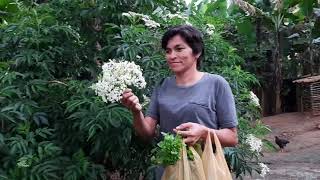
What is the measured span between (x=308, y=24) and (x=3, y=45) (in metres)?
10.5

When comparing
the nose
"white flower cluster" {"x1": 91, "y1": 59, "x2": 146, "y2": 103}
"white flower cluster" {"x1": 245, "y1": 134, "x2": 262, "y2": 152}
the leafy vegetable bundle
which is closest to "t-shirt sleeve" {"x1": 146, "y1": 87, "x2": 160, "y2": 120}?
"white flower cluster" {"x1": 91, "y1": 59, "x2": 146, "y2": 103}

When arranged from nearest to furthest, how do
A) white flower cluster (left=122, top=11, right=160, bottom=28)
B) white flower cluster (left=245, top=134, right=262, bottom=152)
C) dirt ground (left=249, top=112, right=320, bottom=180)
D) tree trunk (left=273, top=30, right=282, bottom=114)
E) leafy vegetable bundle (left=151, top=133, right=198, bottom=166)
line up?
leafy vegetable bundle (left=151, top=133, right=198, bottom=166) < white flower cluster (left=122, top=11, right=160, bottom=28) < white flower cluster (left=245, top=134, right=262, bottom=152) < dirt ground (left=249, top=112, right=320, bottom=180) < tree trunk (left=273, top=30, right=282, bottom=114)

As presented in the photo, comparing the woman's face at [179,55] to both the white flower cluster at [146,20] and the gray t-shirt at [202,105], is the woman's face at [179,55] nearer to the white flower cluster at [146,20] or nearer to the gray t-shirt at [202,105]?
the gray t-shirt at [202,105]

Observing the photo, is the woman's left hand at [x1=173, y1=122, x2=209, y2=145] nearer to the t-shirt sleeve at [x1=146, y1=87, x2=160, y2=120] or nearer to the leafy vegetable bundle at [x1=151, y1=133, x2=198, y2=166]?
the leafy vegetable bundle at [x1=151, y1=133, x2=198, y2=166]

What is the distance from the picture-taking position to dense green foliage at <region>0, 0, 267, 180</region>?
2785 mm

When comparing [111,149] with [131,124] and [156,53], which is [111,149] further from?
[156,53]

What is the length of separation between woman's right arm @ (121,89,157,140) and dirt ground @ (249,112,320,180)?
396cm

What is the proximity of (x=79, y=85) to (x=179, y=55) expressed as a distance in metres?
0.95

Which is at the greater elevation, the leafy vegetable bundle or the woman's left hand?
the woman's left hand

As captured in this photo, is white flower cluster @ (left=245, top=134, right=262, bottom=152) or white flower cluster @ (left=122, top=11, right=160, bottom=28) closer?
white flower cluster @ (left=122, top=11, right=160, bottom=28)

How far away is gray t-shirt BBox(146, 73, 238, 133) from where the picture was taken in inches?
89.1

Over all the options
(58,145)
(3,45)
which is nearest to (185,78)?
(58,145)

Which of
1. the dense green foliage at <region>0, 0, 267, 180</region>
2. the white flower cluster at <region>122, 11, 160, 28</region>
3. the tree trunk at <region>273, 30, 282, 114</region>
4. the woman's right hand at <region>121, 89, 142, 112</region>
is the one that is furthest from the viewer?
the tree trunk at <region>273, 30, 282, 114</region>

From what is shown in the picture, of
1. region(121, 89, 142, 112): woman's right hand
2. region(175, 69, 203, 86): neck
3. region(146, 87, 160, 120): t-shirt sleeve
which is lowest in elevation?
region(146, 87, 160, 120): t-shirt sleeve
